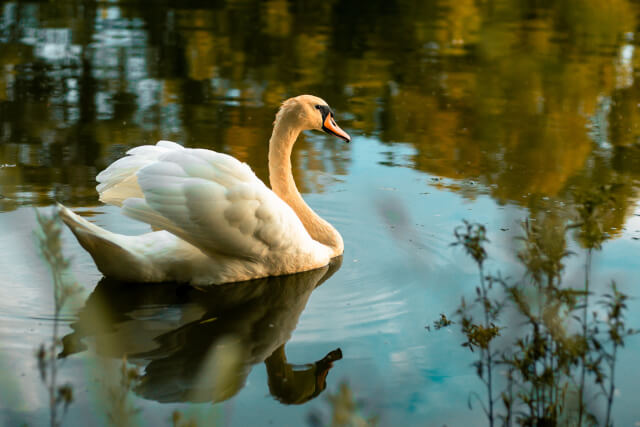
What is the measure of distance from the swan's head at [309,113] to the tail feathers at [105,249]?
1.97m

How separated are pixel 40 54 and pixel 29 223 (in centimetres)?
885

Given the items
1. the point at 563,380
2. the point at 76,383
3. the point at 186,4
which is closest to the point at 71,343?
the point at 76,383

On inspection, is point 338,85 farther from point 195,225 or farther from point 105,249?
point 105,249

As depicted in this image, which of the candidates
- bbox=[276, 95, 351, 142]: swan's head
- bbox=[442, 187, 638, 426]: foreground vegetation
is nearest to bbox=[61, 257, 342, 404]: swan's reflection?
bbox=[442, 187, 638, 426]: foreground vegetation

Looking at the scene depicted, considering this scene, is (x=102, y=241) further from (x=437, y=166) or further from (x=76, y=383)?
(x=437, y=166)

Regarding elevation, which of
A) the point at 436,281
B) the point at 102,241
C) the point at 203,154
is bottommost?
the point at 436,281

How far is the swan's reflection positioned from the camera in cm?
484

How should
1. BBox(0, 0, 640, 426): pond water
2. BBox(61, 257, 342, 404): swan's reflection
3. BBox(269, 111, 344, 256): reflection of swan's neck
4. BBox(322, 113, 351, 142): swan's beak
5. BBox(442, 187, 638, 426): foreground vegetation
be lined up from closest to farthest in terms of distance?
BBox(442, 187, 638, 426): foreground vegetation → BBox(61, 257, 342, 404): swan's reflection → BBox(0, 0, 640, 426): pond water → BBox(269, 111, 344, 256): reflection of swan's neck → BBox(322, 113, 351, 142): swan's beak

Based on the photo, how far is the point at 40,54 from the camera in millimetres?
15375

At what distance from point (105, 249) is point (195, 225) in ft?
1.98

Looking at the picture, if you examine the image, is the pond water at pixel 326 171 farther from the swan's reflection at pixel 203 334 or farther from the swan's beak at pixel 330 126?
the swan's beak at pixel 330 126

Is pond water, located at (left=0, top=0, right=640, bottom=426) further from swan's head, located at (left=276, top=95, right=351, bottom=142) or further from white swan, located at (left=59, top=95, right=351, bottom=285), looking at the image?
swan's head, located at (left=276, top=95, right=351, bottom=142)

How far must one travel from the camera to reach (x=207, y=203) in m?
5.88

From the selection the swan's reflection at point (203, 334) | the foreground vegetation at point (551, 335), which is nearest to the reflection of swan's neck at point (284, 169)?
the swan's reflection at point (203, 334)
